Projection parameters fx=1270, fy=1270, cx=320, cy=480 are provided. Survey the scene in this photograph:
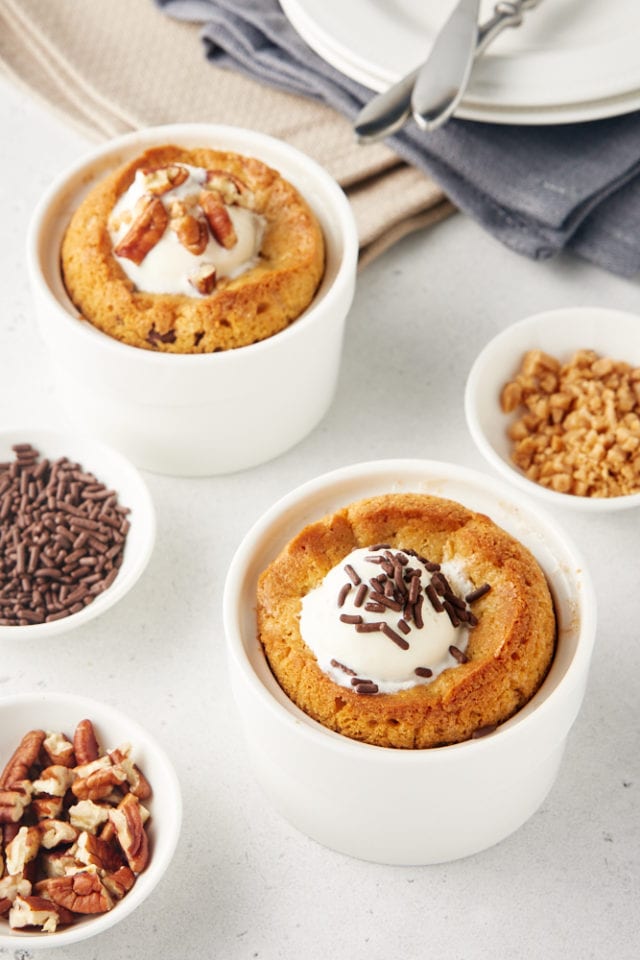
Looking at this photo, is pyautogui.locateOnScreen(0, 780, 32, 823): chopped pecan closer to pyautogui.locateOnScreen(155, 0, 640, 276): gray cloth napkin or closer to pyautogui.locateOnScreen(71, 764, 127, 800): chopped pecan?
pyautogui.locateOnScreen(71, 764, 127, 800): chopped pecan

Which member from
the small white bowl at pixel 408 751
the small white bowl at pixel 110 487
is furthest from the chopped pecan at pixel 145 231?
the small white bowl at pixel 408 751

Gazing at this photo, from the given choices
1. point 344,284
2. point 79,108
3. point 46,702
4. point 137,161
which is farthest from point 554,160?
point 46,702

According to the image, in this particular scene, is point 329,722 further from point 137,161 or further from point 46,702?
point 137,161

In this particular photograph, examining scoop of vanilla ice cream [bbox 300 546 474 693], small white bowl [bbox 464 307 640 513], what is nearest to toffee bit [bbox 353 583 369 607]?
scoop of vanilla ice cream [bbox 300 546 474 693]

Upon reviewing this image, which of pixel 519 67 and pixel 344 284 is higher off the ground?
pixel 519 67

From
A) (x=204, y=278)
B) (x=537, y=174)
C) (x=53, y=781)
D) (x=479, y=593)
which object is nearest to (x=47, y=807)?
(x=53, y=781)

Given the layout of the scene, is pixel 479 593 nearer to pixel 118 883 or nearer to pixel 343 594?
pixel 343 594
